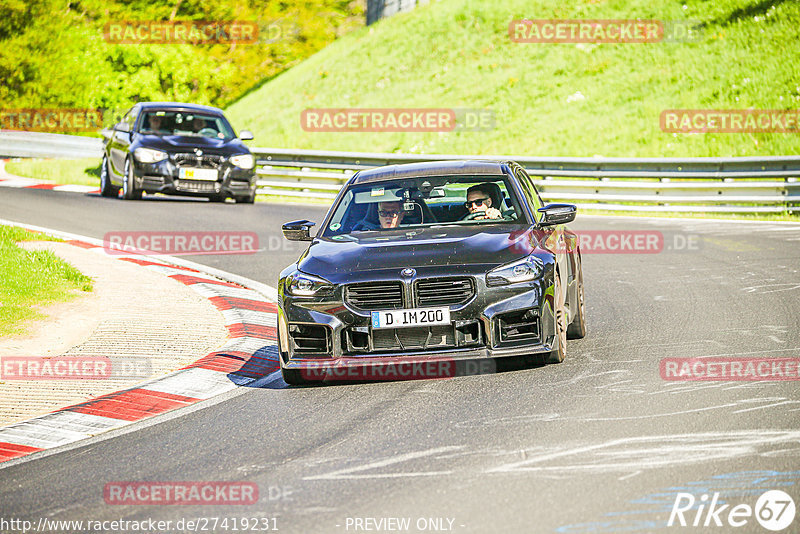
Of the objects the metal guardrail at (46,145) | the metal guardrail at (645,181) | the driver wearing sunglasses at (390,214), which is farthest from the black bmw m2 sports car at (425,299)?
the metal guardrail at (46,145)

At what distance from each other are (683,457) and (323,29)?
6657cm

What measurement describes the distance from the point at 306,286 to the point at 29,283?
4858mm

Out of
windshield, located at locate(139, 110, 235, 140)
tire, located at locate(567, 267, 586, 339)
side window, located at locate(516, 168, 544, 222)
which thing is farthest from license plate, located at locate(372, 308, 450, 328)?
windshield, located at locate(139, 110, 235, 140)

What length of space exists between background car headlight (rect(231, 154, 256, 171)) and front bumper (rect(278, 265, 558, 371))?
1379 cm

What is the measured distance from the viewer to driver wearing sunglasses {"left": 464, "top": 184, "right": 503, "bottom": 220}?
8.85 m

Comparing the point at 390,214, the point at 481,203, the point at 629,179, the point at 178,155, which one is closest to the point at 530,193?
the point at 481,203

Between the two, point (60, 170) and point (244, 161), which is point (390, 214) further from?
point (60, 170)

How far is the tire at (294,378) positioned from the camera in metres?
8.06

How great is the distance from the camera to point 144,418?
7391mm

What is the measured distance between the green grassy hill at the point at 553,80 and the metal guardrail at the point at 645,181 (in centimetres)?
670

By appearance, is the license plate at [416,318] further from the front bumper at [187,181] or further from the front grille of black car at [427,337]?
the front bumper at [187,181]

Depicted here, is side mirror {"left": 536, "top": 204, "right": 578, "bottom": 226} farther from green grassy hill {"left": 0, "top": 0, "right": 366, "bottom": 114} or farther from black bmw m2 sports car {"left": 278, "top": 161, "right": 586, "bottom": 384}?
green grassy hill {"left": 0, "top": 0, "right": 366, "bottom": 114}

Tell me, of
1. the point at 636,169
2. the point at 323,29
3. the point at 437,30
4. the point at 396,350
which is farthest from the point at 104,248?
the point at 323,29

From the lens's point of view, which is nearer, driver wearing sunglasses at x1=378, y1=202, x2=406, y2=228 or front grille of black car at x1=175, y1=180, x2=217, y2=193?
driver wearing sunglasses at x1=378, y1=202, x2=406, y2=228
